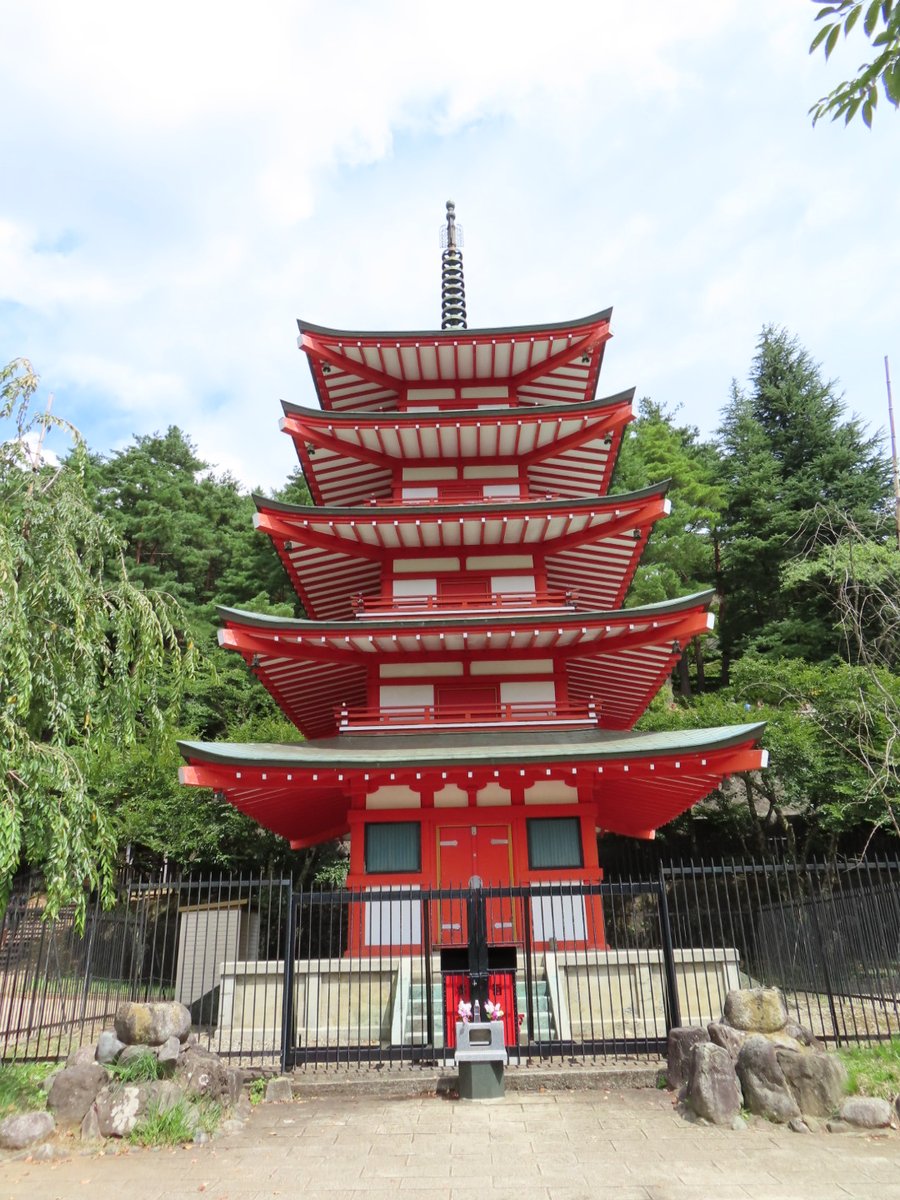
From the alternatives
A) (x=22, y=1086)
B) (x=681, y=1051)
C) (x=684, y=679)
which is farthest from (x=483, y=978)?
(x=684, y=679)

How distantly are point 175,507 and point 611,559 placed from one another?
2812 cm

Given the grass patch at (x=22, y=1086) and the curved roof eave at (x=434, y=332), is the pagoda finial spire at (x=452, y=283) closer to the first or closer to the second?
the curved roof eave at (x=434, y=332)

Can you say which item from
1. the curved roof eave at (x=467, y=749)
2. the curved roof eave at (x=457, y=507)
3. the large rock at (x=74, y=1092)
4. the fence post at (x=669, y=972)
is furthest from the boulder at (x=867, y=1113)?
the curved roof eave at (x=457, y=507)

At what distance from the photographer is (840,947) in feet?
37.7

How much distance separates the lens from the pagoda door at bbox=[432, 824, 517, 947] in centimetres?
1388

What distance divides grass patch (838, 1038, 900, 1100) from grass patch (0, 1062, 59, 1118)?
28.5 feet

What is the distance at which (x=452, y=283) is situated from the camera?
74.3 feet

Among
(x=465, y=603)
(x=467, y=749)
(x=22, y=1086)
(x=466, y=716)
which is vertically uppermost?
(x=465, y=603)

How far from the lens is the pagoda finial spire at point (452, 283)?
22.2 m

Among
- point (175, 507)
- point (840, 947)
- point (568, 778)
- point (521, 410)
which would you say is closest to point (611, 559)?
point (521, 410)

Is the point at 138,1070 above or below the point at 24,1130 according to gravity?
above

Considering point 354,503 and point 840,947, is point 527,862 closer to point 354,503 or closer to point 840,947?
point 840,947

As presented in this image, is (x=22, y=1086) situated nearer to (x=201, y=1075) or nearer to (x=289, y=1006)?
(x=201, y=1075)

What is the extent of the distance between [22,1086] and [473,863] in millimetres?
7749
